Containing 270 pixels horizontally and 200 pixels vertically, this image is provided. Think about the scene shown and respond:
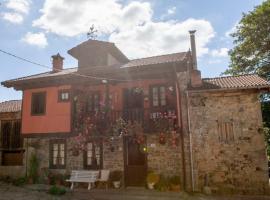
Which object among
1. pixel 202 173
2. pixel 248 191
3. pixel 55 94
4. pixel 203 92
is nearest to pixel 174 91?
pixel 203 92

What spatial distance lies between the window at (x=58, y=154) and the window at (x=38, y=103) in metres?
1.77

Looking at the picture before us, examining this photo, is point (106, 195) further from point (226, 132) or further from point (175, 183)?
point (226, 132)

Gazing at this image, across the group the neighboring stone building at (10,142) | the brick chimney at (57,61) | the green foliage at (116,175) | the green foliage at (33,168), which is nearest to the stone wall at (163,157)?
the green foliage at (116,175)

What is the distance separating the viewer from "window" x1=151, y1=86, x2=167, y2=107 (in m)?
13.3

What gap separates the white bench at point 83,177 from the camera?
13070mm

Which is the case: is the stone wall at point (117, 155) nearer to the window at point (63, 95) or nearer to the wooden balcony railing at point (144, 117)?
the wooden balcony railing at point (144, 117)

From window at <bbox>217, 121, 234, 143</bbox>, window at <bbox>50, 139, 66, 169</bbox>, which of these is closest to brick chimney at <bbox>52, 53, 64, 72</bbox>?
window at <bbox>50, 139, 66, 169</bbox>

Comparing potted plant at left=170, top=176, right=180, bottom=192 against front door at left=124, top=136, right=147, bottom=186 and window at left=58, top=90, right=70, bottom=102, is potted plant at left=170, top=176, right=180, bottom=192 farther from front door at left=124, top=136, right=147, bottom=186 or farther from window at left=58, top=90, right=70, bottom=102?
window at left=58, top=90, right=70, bottom=102

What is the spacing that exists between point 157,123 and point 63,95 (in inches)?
213

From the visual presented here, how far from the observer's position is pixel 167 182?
40.7 feet

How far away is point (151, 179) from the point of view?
41.7 feet

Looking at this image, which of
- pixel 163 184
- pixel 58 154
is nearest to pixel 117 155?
pixel 163 184

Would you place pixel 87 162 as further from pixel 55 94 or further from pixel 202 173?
pixel 202 173

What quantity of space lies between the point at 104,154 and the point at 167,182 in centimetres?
342
